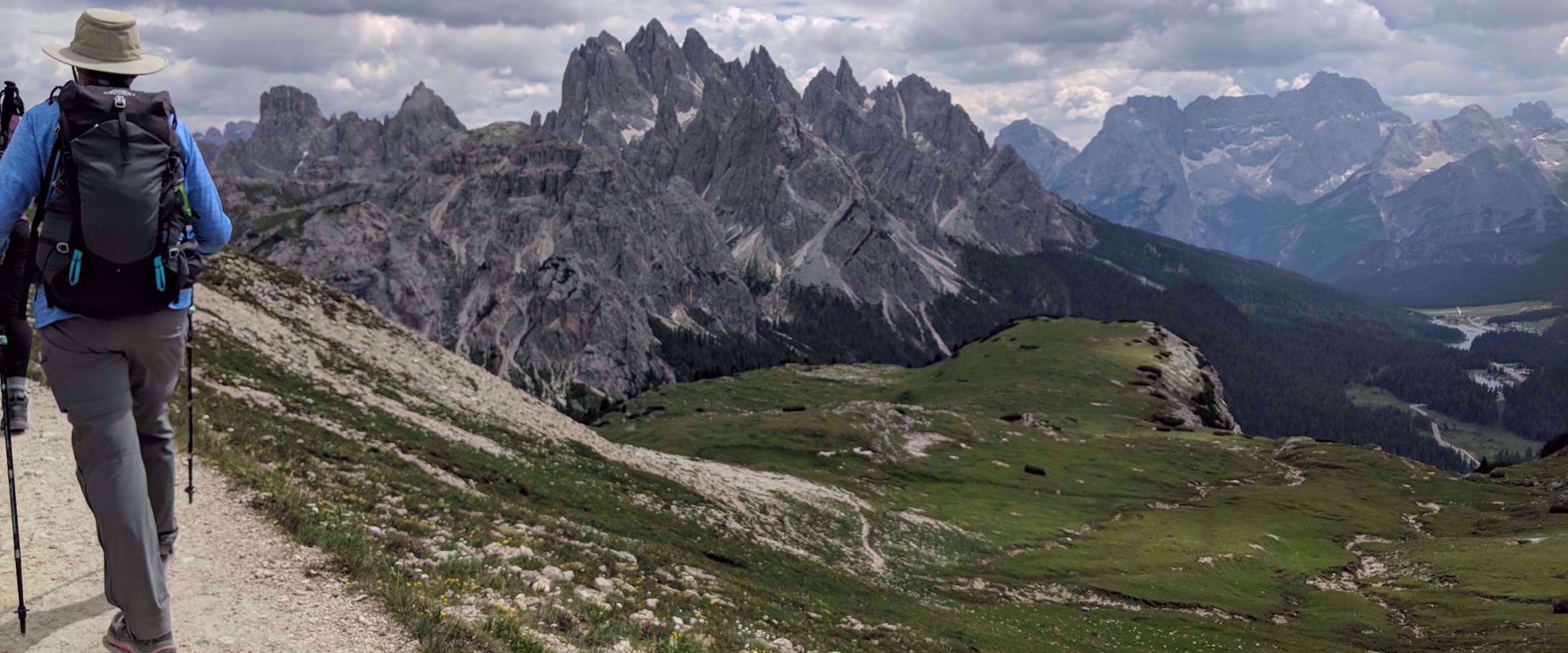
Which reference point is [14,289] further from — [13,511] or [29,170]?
[13,511]

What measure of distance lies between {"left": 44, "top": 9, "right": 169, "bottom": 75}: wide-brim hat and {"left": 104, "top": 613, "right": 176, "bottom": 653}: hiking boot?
6.35 m

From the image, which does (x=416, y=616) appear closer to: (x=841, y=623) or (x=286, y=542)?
(x=286, y=542)

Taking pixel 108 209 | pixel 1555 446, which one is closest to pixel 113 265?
pixel 108 209

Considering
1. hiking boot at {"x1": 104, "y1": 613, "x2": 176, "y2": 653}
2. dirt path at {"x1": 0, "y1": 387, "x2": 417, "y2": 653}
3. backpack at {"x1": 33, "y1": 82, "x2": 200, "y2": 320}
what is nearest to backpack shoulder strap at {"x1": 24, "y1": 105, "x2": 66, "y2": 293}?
backpack at {"x1": 33, "y1": 82, "x2": 200, "y2": 320}

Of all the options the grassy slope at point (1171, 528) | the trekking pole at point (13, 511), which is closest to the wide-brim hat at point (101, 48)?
the trekking pole at point (13, 511)

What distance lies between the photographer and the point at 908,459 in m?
108

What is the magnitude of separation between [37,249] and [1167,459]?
13507 cm

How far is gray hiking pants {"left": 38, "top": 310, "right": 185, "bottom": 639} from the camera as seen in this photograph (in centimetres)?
912

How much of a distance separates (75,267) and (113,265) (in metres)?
0.32

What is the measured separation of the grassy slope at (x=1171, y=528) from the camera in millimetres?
49312

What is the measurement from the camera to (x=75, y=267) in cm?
887

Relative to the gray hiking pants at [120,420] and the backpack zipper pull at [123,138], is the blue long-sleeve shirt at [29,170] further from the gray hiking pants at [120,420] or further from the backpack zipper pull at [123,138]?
the backpack zipper pull at [123,138]

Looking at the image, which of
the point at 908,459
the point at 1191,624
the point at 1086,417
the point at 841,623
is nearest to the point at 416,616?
the point at 841,623

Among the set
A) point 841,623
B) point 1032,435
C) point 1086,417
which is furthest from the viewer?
point 1086,417
